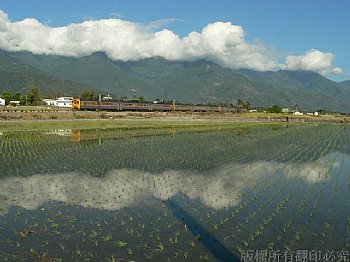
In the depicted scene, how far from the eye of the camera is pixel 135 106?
104 meters

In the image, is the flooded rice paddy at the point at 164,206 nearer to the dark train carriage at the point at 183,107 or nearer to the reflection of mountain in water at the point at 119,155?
the reflection of mountain in water at the point at 119,155

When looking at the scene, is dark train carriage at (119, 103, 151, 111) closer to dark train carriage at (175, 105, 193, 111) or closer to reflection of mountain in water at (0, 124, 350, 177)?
dark train carriage at (175, 105, 193, 111)

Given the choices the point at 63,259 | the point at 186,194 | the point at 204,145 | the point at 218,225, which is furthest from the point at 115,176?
the point at 204,145

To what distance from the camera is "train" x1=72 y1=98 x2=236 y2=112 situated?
301 ft

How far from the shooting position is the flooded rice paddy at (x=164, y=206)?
511 inches

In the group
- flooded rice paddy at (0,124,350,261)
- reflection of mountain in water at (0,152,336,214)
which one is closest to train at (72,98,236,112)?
flooded rice paddy at (0,124,350,261)

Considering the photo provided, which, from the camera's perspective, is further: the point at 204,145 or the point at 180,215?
the point at 204,145

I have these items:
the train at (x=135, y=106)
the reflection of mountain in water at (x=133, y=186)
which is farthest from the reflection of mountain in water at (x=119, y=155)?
the train at (x=135, y=106)

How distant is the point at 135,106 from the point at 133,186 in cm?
8289

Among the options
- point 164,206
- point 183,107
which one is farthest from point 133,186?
point 183,107

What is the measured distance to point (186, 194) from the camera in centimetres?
2084

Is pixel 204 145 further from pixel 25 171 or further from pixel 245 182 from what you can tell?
pixel 25 171

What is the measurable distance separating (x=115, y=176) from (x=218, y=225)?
466 inches

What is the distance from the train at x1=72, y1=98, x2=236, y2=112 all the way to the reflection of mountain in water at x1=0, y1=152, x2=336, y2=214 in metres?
67.5
